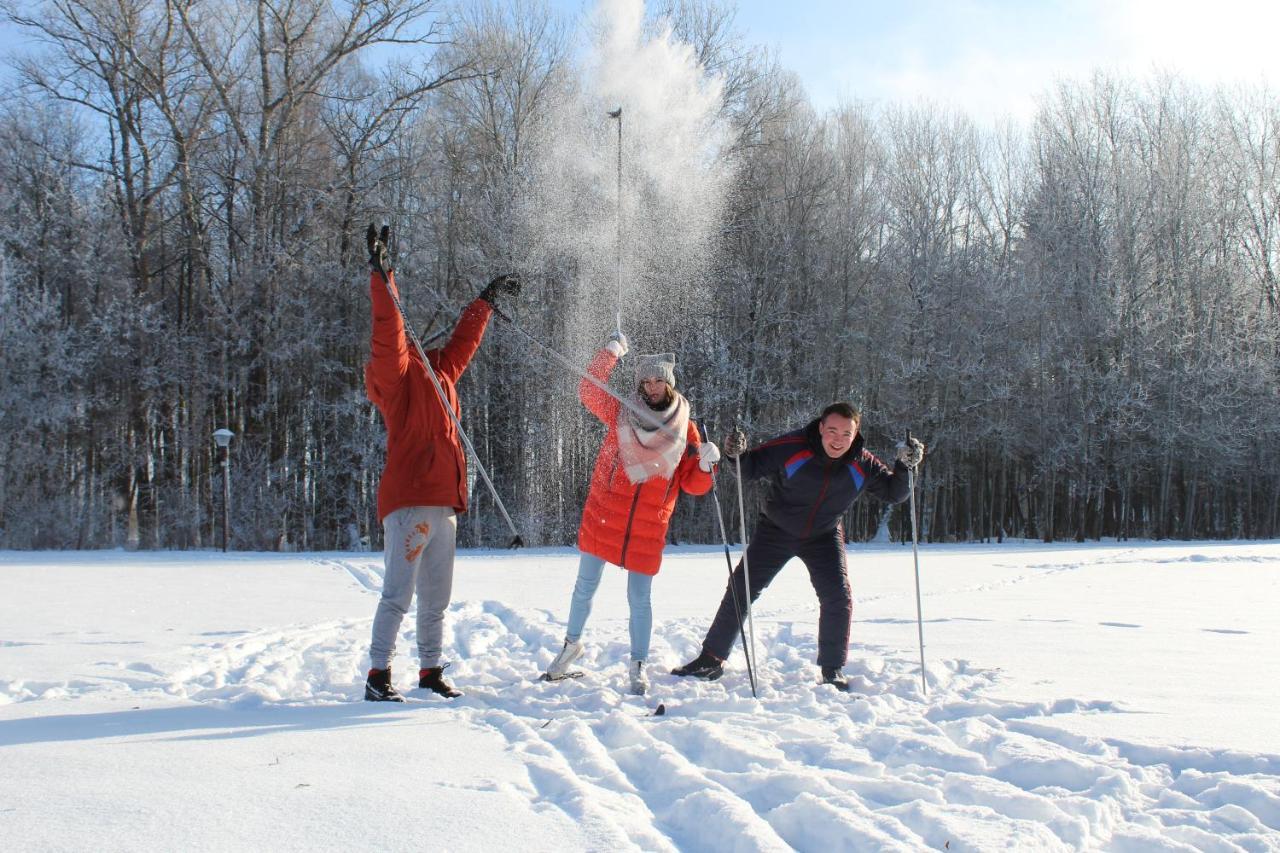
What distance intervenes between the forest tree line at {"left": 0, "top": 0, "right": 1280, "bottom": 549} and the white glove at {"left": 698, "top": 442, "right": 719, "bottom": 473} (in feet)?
46.6

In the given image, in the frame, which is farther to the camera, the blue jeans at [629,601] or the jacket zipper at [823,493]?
the jacket zipper at [823,493]

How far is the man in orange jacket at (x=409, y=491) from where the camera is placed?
4.12m

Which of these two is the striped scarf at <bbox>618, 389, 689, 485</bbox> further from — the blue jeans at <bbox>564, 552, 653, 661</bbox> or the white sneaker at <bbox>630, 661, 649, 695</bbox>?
the white sneaker at <bbox>630, 661, 649, 695</bbox>

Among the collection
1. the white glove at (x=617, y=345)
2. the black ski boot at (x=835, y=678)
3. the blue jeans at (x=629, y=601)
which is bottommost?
the black ski boot at (x=835, y=678)

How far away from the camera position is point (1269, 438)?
23312 millimetres

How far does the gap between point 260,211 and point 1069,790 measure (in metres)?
20.3

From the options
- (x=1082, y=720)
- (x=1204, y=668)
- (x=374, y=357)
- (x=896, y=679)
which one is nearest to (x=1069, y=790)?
(x=1082, y=720)

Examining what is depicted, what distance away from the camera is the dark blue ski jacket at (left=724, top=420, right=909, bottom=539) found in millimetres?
4797

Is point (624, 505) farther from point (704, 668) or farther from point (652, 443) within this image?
point (704, 668)

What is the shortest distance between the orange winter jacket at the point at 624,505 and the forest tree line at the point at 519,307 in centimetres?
1408

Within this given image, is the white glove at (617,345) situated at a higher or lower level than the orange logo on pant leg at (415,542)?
higher

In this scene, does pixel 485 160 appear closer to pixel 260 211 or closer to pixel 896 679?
pixel 260 211

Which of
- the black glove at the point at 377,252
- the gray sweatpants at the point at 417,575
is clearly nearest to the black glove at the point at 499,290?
the black glove at the point at 377,252

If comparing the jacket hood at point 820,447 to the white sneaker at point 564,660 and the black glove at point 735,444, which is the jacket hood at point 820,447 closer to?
the black glove at point 735,444
